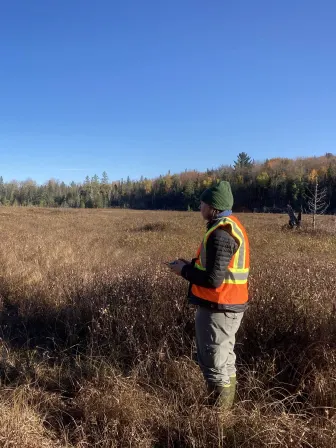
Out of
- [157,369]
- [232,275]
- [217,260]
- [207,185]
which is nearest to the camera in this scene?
[217,260]

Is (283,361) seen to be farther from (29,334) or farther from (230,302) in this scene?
(29,334)

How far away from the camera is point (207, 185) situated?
67.1 meters

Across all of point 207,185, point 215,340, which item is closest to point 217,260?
point 215,340

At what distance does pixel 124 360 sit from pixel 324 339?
1916 millimetres

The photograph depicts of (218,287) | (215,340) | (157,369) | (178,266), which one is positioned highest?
(178,266)

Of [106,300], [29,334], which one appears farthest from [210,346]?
[29,334]

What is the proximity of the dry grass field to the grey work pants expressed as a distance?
0.24 metres

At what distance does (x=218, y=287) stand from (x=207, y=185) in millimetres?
65600

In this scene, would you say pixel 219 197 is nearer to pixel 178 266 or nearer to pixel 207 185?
pixel 178 266

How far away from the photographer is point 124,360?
345 cm

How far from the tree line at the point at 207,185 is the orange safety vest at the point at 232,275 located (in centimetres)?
5787

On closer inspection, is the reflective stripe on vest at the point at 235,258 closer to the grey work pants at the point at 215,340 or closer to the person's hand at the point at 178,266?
the person's hand at the point at 178,266

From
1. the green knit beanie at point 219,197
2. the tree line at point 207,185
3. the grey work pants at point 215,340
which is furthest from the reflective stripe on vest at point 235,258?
the tree line at point 207,185

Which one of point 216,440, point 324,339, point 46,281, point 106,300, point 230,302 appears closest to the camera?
point 216,440
